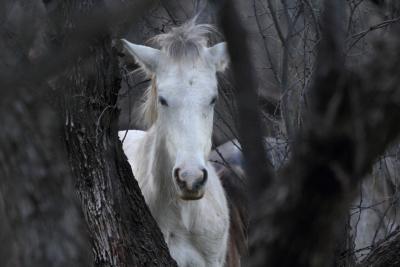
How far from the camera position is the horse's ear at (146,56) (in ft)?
19.9

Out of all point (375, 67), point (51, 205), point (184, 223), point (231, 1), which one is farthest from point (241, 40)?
point (184, 223)

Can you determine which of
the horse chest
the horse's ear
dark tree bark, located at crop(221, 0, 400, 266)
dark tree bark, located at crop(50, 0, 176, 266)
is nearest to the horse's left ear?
the horse's ear

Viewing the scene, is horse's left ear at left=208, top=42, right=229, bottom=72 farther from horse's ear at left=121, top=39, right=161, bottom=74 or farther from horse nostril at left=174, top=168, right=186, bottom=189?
horse nostril at left=174, top=168, right=186, bottom=189

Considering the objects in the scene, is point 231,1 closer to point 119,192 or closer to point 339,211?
point 339,211

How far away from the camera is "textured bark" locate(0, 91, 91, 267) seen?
→ 228 cm

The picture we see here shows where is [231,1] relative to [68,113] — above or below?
below

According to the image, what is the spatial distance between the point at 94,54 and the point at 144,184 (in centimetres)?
198

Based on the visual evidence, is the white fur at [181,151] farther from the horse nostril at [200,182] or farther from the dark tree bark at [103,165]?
the dark tree bark at [103,165]

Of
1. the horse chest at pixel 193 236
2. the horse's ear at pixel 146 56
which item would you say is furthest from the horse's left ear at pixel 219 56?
the horse chest at pixel 193 236

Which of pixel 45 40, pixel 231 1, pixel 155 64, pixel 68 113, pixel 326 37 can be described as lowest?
pixel 326 37

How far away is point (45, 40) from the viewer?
409cm

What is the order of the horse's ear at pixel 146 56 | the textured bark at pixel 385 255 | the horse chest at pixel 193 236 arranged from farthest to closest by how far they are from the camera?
1. the horse's ear at pixel 146 56
2. the horse chest at pixel 193 236
3. the textured bark at pixel 385 255

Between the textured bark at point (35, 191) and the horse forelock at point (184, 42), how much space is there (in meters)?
3.63

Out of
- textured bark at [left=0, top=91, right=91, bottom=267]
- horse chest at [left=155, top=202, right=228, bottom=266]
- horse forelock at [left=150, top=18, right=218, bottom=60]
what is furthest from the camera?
horse forelock at [left=150, top=18, right=218, bottom=60]
